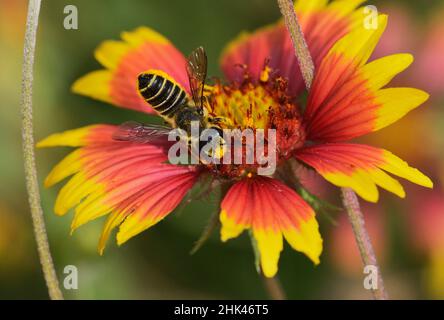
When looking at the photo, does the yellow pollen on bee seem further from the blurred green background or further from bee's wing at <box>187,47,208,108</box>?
the blurred green background

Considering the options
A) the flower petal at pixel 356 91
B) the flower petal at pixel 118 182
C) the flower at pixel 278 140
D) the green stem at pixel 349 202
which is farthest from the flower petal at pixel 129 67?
the green stem at pixel 349 202

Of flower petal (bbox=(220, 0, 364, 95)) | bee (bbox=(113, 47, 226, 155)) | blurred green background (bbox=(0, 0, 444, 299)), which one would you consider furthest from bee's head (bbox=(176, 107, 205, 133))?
blurred green background (bbox=(0, 0, 444, 299))

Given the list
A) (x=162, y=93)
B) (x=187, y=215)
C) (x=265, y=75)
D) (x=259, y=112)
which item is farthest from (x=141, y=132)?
(x=187, y=215)

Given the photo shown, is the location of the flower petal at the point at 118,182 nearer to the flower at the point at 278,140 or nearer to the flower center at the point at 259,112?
the flower at the point at 278,140

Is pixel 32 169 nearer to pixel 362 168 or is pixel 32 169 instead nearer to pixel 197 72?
pixel 197 72

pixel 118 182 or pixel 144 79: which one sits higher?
pixel 144 79

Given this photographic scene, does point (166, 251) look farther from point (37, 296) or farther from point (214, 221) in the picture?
point (214, 221)
